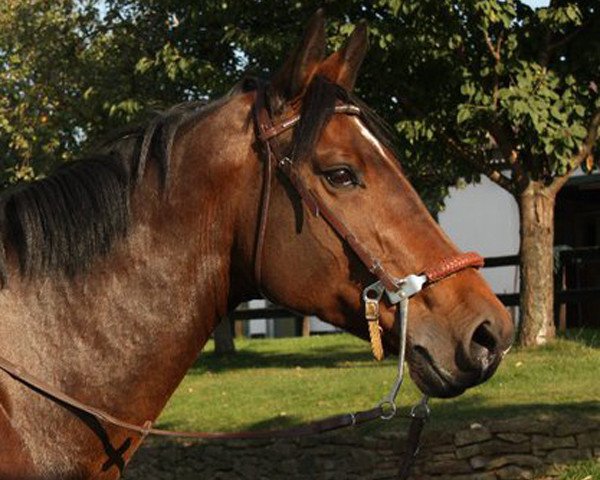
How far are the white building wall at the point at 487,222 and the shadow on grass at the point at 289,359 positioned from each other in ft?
20.9

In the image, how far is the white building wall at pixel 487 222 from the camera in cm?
2281

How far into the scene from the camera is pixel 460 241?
2373 cm

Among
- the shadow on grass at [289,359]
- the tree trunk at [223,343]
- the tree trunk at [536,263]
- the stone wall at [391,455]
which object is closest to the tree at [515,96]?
the tree trunk at [536,263]

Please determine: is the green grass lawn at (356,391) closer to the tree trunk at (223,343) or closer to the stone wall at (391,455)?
the stone wall at (391,455)

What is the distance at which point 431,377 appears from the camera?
3.04 metres

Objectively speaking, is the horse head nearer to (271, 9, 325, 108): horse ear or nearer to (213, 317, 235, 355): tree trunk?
(271, 9, 325, 108): horse ear

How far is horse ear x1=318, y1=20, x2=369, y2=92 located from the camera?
3352 mm

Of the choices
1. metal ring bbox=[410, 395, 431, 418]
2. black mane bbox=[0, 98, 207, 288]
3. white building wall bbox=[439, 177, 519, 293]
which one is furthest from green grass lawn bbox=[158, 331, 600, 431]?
white building wall bbox=[439, 177, 519, 293]

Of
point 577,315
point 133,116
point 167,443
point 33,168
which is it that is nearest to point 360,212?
point 167,443

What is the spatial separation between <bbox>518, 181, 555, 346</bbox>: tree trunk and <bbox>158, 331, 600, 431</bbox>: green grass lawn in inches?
16.1

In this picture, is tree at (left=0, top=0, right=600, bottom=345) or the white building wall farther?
the white building wall

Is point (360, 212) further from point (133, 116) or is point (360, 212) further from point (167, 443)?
point (133, 116)

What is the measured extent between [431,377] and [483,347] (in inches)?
6.9

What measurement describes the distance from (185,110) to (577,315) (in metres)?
18.4
